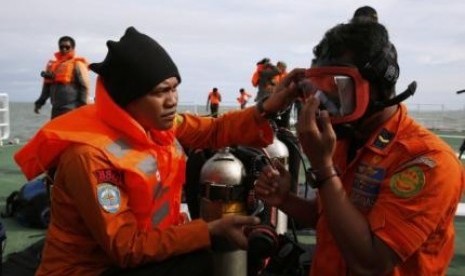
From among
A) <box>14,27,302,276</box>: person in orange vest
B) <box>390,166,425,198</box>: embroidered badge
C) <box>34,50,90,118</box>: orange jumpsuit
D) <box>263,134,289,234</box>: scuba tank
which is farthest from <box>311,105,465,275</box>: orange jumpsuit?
<box>34,50,90,118</box>: orange jumpsuit

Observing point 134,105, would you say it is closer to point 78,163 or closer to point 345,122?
point 78,163

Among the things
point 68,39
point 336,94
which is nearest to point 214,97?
point 68,39

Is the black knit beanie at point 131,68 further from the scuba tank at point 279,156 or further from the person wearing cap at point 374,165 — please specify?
the scuba tank at point 279,156

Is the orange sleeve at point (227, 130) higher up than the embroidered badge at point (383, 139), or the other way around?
the embroidered badge at point (383, 139)

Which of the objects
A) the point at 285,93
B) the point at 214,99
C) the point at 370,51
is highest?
the point at 370,51

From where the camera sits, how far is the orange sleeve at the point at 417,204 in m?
1.79

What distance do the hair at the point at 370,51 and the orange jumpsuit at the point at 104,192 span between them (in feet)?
2.90

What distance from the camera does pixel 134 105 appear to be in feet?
7.61

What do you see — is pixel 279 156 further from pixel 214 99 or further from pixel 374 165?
pixel 214 99

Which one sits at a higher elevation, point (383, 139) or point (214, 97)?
point (383, 139)

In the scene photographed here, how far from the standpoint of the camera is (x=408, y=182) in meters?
1.82

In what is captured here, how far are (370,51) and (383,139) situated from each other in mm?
329

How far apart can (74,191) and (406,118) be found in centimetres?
134

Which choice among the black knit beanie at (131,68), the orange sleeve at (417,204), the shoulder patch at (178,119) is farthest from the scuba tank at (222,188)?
the orange sleeve at (417,204)
